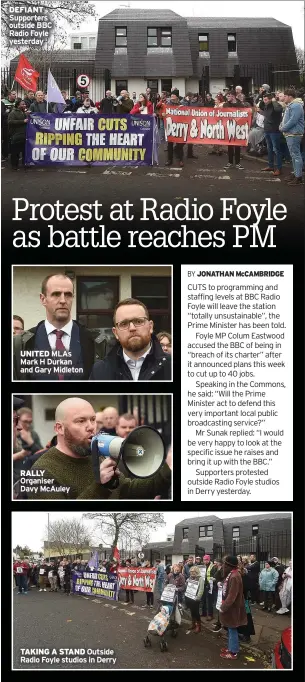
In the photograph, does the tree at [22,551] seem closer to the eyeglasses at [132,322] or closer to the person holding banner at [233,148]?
the eyeglasses at [132,322]

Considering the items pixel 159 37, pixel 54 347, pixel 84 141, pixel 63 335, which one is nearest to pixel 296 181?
pixel 159 37

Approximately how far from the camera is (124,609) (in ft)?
25.7

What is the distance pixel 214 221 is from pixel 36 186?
4.82 feet

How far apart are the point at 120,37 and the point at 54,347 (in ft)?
8.58

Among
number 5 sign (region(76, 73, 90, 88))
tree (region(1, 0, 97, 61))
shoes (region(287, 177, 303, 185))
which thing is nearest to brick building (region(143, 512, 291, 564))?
shoes (region(287, 177, 303, 185))

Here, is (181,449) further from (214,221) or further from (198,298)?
(214,221)

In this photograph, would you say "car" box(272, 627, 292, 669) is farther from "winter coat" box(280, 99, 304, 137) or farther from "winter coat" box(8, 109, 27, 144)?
"winter coat" box(8, 109, 27, 144)

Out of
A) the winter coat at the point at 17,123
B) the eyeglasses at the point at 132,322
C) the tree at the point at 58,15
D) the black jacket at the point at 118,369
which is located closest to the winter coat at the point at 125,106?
the tree at the point at 58,15

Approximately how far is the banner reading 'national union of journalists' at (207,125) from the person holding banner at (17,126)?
46.7 inches

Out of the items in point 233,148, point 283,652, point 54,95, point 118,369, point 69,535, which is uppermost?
point 54,95

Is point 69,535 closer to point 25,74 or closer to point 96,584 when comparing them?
point 96,584

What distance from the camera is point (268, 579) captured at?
784 centimetres

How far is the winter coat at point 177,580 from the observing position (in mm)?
7910

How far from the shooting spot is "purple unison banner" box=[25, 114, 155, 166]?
8031mm
